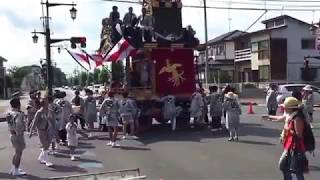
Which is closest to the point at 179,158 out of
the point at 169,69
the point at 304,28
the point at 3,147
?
the point at 3,147

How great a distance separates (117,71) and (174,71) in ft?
13.3

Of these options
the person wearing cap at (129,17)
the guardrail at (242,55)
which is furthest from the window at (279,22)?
the person wearing cap at (129,17)

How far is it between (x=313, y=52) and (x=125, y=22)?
43102 millimetres

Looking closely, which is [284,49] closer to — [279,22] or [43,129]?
[279,22]

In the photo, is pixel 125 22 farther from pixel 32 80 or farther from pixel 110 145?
pixel 32 80

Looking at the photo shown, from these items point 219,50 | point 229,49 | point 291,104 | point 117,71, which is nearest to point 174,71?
point 117,71

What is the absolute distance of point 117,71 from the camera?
1002 inches

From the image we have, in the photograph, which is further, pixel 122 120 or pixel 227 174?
pixel 122 120

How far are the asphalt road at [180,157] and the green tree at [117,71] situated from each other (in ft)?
16.4

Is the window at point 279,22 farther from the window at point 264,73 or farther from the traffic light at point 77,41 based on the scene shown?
the traffic light at point 77,41

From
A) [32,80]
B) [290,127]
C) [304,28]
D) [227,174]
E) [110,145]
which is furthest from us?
[32,80]

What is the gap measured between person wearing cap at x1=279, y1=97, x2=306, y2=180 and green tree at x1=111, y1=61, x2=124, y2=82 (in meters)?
16.3

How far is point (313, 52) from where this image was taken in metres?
62.5

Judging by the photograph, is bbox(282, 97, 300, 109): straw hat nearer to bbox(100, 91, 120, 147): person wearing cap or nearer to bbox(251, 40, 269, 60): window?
bbox(100, 91, 120, 147): person wearing cap
